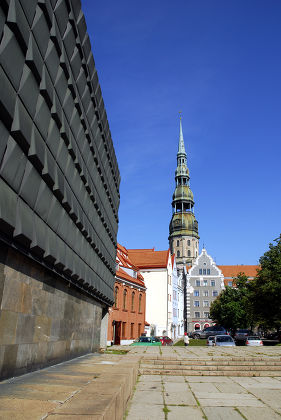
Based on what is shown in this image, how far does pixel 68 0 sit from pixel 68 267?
8587mm

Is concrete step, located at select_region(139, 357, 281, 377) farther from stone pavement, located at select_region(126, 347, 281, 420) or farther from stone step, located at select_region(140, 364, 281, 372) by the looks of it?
stone pavement, located at select_region(126, 347, 281, 420)

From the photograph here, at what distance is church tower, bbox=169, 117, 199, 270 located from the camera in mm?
116500

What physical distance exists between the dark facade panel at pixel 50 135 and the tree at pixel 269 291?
27.1 m

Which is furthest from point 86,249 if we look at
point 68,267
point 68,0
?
point 68,0

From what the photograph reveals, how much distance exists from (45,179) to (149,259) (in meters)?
52.5

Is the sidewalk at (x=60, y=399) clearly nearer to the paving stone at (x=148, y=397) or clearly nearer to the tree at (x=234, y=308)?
the paving stone at (x=148, y=397)

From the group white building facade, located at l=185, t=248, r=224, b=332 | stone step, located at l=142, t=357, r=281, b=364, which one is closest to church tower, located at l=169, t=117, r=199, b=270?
white building facade, located at l=185, t=248, r=224, b=332

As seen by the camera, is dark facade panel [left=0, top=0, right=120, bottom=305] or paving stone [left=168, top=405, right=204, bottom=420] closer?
dark facade panel [left=0, top=0, right=120, bottom=305]

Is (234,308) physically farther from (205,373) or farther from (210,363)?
(205,373)

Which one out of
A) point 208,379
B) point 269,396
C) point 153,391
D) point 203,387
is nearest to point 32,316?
point 153,391

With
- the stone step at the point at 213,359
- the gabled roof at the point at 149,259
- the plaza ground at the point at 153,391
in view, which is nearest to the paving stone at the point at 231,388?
the plaza ground at the point at 153,391

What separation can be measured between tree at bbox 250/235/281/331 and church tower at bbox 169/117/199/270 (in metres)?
70.9

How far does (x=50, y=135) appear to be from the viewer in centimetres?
931

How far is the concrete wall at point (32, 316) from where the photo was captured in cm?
693
